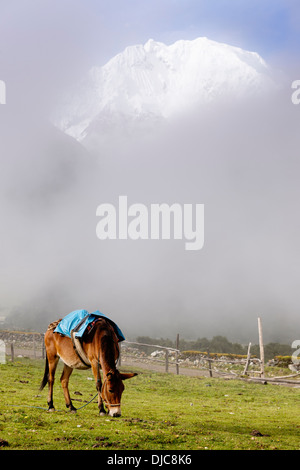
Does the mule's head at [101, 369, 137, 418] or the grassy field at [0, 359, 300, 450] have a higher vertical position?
the mule's head at [101, 369, 137, 418]

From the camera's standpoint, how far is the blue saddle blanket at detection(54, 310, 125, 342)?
897cm

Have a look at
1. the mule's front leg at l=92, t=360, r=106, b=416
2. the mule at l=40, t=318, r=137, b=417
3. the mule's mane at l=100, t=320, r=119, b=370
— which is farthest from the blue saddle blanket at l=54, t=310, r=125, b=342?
the mule's front leg at l=92, t=360, r=106, b=416

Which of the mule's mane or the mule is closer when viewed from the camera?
the mule

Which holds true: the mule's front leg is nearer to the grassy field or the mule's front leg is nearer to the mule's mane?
the mule's mane

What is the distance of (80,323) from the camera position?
360 inches

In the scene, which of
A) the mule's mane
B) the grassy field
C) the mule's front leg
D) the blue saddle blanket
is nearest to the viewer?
the mule's front leg

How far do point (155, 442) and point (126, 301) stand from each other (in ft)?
313

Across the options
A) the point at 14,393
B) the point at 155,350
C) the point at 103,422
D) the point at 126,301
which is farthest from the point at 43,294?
the point at 103,422

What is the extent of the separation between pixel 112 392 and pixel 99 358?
82 centimetres

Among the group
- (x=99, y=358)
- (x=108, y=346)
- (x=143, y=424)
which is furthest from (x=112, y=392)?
(x=143, y=424)

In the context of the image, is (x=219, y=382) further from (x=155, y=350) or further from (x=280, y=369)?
(x=155, y=350)

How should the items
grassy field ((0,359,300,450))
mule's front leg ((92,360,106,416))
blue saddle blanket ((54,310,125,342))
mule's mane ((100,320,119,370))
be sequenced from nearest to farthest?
mule's front leg ((92,360,106,416)), mule's mane ((100,320,119,370)), grassy field ((0,359,300,450)), blue saddle blanket ((54,310,125,342))

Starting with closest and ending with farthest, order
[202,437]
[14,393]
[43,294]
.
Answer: [202,437]
[14,393]
[43,294]
